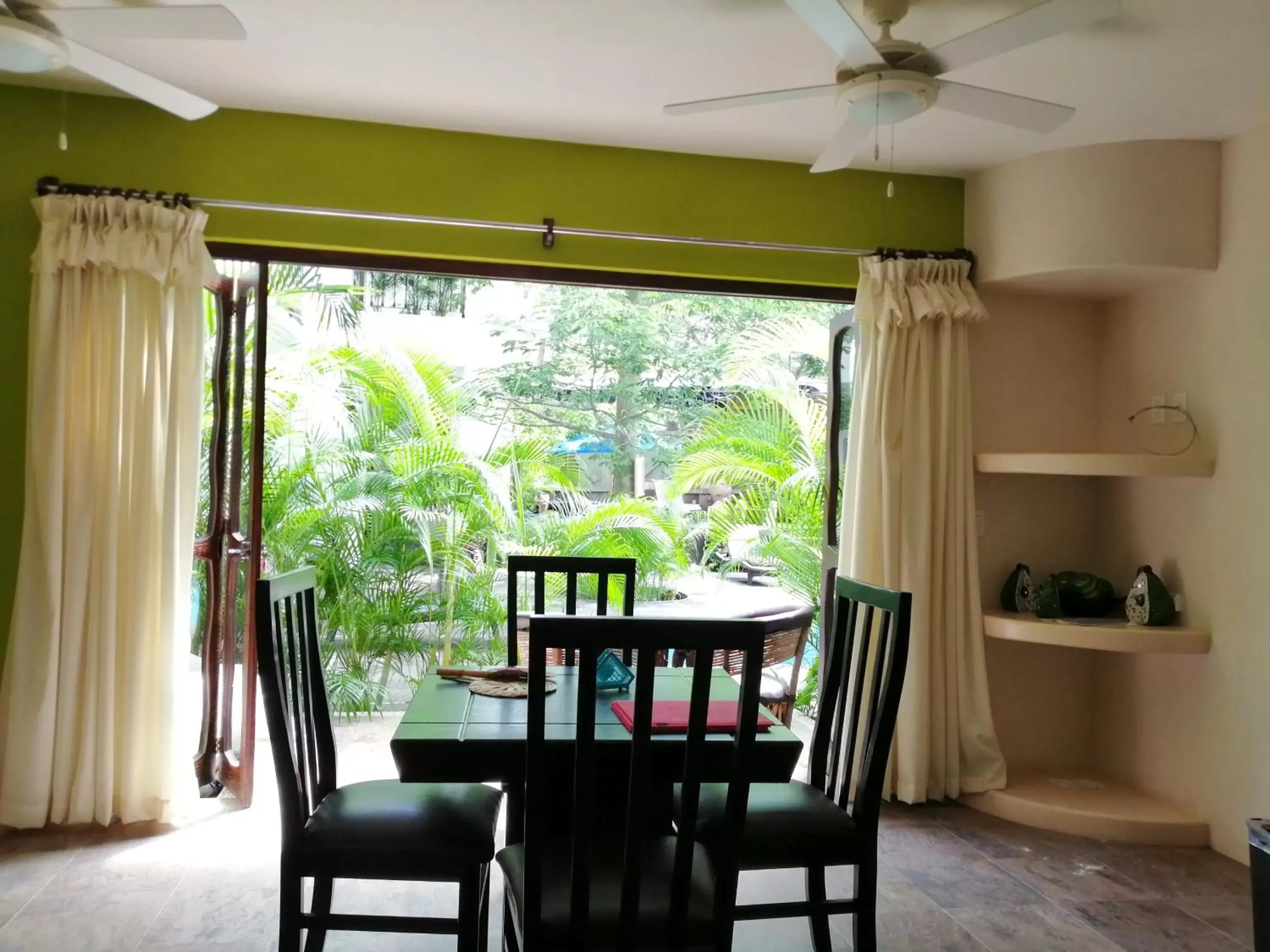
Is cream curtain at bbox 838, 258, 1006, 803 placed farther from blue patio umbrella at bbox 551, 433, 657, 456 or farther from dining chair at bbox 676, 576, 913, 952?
blue patio umbrella at bbox 551, 433, 657, 456

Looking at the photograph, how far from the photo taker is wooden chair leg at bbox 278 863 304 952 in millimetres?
2006

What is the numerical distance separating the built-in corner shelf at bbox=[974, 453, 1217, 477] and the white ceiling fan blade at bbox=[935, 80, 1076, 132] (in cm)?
132

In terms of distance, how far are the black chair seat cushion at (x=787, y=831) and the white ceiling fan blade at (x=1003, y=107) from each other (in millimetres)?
1786

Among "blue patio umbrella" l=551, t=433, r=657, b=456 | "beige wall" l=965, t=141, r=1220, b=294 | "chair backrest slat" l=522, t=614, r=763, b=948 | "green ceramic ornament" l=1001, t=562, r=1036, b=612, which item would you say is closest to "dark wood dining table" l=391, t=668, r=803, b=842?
"chair backrest slat" l=522, t=614, r=763, b=948

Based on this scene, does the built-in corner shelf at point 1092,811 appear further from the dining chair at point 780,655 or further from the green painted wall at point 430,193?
the green painted wall at point 430,193

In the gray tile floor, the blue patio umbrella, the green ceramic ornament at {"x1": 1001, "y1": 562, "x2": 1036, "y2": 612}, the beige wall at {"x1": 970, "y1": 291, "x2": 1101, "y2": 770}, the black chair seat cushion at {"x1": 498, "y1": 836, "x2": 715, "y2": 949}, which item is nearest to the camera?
the black chair seat cushion at {"x1": 498, "y1": 836, "x2": 715, "y2": 949}

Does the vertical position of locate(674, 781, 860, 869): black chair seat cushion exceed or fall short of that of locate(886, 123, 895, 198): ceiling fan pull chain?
it falls short

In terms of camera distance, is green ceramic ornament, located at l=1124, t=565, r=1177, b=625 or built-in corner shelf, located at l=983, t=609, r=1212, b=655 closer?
built-in corner shelf, located at l=983, t=609, r=1212, b=655

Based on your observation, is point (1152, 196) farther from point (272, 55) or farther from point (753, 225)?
point (272, 55)

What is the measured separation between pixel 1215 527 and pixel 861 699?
1767 mm

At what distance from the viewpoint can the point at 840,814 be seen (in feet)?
7.41

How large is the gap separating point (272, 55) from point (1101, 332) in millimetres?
3340

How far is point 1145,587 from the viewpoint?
354cm

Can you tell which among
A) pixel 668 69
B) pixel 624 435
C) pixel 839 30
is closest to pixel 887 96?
pixel 839 30
